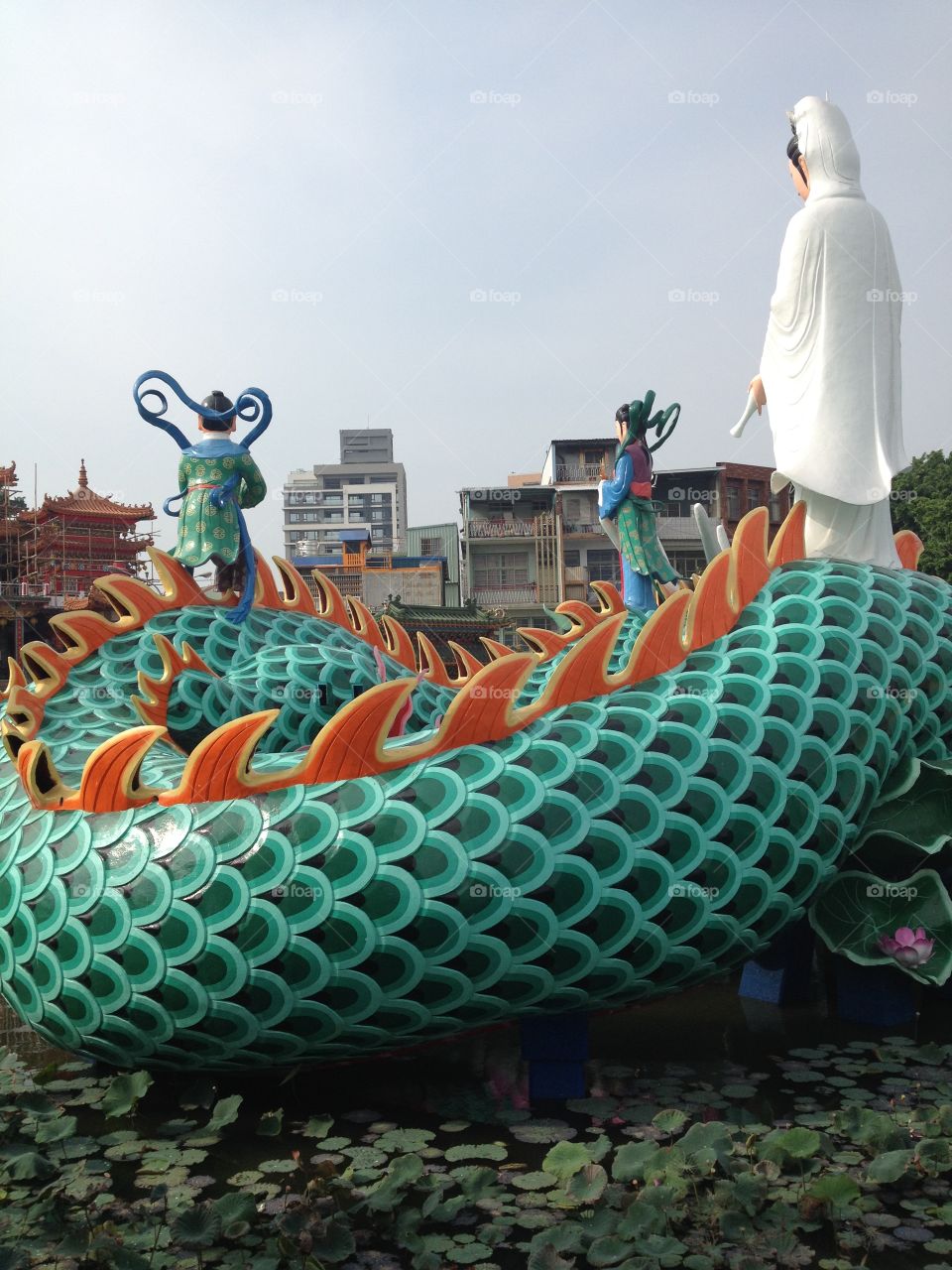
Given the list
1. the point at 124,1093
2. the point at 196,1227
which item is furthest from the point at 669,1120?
the point at 124,1093

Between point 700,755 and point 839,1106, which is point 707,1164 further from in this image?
point 700,755

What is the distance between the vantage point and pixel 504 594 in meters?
31.2

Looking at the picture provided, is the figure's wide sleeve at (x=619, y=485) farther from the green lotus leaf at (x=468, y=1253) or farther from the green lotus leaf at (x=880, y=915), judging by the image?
the green lotus leaf at (x=468, y=1253)

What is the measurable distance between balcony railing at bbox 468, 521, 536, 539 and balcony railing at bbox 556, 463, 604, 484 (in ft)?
5.79

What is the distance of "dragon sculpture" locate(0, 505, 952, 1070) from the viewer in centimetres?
422

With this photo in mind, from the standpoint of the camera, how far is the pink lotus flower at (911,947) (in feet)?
17.2

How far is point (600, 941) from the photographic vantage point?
4395 millimetres

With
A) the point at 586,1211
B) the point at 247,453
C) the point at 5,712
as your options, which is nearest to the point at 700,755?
the point at 586,1211

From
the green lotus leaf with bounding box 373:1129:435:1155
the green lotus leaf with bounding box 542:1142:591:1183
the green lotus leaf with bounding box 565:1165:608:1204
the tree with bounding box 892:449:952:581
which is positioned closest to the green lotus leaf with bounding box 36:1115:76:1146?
the green lotus leaf with bounding box 373:1129:435:1155

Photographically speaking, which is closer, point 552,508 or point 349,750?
point 349,750

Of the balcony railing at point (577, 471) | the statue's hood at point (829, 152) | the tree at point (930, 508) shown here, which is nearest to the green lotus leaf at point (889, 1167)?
the statue's hood at point (829, 152)

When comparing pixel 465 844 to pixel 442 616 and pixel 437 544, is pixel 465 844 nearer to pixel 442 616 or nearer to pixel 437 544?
pixel 442 616

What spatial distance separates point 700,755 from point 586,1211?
173cm

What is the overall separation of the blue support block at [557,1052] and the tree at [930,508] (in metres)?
18.1
